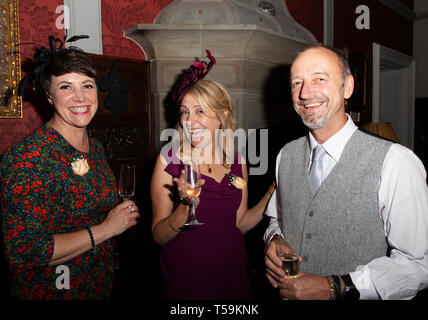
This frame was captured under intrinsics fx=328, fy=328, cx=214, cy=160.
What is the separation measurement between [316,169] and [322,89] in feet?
1.18

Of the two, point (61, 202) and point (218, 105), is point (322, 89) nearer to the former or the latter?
point (218, 105)

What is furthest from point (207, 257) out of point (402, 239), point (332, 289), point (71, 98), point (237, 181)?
point (71, 98)

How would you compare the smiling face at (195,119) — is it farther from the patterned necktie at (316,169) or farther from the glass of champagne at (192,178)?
the patterned necktie at (316,169)

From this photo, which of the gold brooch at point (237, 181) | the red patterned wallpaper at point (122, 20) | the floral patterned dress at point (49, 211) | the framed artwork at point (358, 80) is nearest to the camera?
the floral patterned dress at point (49, 211)

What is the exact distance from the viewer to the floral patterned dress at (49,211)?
1.40 meters

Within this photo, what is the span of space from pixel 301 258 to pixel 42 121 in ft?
6.11

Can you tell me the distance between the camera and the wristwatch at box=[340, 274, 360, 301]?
1275 millimetres

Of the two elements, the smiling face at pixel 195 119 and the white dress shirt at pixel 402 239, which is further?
the smiling face at pixel 195 119

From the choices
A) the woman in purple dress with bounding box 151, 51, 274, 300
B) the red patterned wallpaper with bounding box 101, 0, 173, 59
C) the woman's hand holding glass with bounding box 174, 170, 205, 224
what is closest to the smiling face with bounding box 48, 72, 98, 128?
the woman in purple dress with bounding box 151, 51, 274, 300

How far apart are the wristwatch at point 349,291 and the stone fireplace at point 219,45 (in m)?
1.84

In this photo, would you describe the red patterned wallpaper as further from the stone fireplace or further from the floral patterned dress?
the floral patterned dress

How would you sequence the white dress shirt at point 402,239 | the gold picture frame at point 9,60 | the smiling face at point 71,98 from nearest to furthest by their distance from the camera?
the white dress shirt at point 402,239 → the smiling face at point 71,98 → the gold picture frame at point 9,60

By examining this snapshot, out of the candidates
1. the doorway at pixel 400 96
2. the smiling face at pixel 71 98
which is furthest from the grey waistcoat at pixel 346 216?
the doorway at pixel 400 96

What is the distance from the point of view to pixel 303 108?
1477 mm
